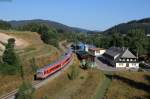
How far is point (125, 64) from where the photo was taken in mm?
92625


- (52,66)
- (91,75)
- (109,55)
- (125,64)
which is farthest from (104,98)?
(109,55)

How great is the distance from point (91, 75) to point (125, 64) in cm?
2560

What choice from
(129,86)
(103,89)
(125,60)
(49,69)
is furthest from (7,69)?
(125,60)

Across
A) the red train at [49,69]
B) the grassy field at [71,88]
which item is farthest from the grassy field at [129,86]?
the red train at [49,69]

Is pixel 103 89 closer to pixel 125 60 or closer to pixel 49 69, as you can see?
pixel 49 69

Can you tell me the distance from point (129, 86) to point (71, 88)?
12526 millimetres

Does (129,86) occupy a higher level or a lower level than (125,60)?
lower

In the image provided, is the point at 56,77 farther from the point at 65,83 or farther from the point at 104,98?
the point at 104,98

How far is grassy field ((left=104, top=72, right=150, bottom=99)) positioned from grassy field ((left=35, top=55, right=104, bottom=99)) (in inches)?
135

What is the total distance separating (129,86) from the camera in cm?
5916

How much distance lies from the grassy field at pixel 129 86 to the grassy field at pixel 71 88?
3441 millimetres

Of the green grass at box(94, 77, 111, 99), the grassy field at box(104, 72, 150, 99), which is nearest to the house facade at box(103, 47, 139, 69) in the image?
the grassy field at box(104, 72, 150, 99)

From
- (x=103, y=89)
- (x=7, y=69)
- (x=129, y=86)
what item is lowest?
(x=103, y=89)

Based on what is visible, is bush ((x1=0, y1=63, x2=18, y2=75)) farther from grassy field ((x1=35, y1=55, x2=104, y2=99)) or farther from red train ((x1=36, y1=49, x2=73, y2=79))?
grassy field ((x1=35, y1=55, x2=104, y2=99))
